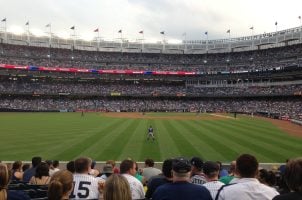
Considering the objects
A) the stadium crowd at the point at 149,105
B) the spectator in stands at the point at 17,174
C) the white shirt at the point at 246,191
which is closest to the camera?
the white shirt at the point at 246,191

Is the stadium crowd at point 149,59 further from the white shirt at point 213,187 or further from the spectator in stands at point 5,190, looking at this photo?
the spectator in stands at point 5,190

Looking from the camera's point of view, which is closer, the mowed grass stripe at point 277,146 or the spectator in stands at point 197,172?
the spectator in stands at point 197,172

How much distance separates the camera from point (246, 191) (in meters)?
6.06

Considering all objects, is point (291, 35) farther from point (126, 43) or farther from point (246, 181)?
point (246, 181)

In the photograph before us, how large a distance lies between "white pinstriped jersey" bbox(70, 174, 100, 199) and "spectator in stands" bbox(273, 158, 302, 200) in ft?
14.4

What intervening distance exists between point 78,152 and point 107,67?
308 feet

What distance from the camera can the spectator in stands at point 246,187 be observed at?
6062 mm

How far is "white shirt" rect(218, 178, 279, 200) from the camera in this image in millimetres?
6059

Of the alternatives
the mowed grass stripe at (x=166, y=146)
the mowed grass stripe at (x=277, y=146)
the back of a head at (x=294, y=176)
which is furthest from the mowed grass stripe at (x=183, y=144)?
the back of a head at (x=294, y=176)

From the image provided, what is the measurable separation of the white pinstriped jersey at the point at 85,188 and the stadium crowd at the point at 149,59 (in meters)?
101

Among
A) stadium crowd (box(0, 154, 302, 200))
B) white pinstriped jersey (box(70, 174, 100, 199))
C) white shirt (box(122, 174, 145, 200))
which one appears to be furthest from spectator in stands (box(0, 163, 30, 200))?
white shirt (box(122, 174, 145, 200))

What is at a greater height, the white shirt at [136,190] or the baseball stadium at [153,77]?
the baseball stadium at [153,77]

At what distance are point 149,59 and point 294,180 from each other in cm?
12305

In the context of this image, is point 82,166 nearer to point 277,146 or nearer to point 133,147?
point 133,147
